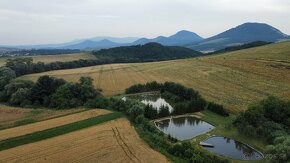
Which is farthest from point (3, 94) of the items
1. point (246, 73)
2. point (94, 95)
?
point (246, 73)

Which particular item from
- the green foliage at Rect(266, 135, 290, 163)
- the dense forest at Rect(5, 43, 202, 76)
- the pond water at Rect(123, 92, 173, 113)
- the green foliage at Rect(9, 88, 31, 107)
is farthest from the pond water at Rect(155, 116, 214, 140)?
the dense forest at Rect(5, 43, 202, 76)

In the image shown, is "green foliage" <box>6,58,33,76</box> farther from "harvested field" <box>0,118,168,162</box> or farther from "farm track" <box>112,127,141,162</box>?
"farm track" <box>112,127,141,162</box>

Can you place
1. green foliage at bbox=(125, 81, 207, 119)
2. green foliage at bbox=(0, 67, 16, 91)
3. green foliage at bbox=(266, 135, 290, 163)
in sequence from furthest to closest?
green foliage at bbox=(0, 67, 16, 91)
green foliage at bbox=(125, 81, 207, 119)
green foliage at bbox=(266, 135, 290, 163)

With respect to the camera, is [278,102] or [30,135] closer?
[30,135]

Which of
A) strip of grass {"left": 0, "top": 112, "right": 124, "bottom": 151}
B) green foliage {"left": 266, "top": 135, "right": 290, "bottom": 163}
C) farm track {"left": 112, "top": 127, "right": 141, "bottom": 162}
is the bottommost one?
farm track {"left": 112, "top": 127, "right": 141, "bottom": 162}

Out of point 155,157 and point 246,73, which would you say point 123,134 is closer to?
point 155,157

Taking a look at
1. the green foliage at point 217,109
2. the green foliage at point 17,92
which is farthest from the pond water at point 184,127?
the green foliage at point 17,92
